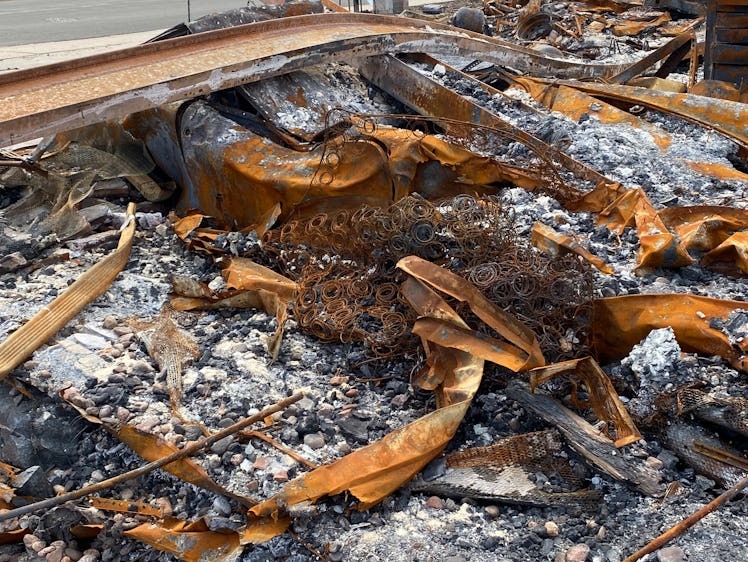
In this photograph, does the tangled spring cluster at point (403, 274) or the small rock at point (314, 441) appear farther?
the tangled spring cluster at point (403, 274)

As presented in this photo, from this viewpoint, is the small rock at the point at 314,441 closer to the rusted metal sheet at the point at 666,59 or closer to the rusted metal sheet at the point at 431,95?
the rusted metal sheet at the point at 431,95

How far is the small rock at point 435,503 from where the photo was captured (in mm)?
2566

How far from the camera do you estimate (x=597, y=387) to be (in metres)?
2.84

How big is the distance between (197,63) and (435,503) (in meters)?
3.18

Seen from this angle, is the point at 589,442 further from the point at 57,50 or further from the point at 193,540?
the point at 57,50

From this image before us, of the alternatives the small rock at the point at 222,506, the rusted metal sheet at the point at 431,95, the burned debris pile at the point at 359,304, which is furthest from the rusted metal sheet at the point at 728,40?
the small rock at the point at 222,506

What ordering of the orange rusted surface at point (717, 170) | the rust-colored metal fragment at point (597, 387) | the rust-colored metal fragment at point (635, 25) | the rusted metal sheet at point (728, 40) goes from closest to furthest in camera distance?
the rust-colored metal fragment at point (597, 387)
the orange rusted surface at point (717, 170)
the rusted metal sheet at point (728, 40)
the rust-colored metal fragment at point (635, 25)

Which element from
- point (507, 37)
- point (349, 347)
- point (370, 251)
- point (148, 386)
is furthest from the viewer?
point (507, 37)

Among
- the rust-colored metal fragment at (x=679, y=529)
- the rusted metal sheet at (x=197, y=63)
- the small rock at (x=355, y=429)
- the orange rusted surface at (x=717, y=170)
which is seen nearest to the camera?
the rust-colored metal fragment at (x=679, y=529)

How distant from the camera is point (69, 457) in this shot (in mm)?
→ 2889

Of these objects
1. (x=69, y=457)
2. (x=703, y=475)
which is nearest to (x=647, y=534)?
(x=703, y=475)

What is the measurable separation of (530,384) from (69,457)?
189cm

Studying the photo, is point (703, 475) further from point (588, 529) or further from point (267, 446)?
point (267, 446)

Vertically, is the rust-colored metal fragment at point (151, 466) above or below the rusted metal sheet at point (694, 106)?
below
